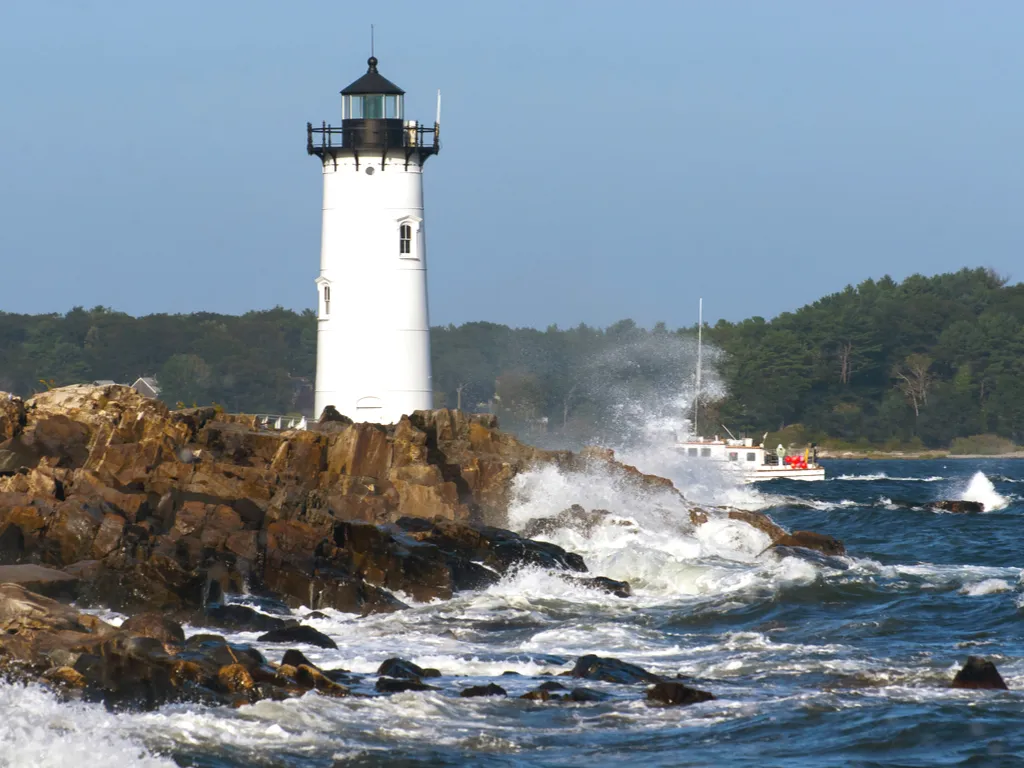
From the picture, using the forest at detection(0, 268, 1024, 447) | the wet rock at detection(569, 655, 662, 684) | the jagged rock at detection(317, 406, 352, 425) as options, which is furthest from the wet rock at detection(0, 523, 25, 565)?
the forest at detection(0, 268, 1024, 447)

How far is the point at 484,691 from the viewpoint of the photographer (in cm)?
1512

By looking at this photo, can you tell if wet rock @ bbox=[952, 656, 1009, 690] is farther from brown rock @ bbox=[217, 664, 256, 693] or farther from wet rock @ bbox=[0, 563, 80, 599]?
wet rock @ bbox=[0, 563, 80, 599]

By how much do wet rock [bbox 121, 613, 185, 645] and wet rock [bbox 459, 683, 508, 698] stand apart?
2.67 metres

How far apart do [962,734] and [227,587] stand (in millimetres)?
9731

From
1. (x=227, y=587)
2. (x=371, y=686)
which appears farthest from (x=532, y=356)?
(x=371, y=686)

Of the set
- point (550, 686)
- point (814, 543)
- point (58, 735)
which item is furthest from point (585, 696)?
point (814, 543)

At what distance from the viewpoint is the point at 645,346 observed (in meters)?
65.1

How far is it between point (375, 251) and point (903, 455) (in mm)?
68574

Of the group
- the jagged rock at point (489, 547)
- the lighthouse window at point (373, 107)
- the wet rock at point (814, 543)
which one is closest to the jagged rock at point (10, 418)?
the jagged rock at point (489, 547)

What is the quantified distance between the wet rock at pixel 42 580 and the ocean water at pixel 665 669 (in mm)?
690

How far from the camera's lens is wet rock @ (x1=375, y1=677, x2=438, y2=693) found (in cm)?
1501

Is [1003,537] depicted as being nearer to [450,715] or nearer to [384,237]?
[384,237]

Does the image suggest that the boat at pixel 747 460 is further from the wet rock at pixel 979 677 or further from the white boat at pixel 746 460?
the wet rock at pixel 979 677

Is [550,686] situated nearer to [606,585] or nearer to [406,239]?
[606,585]
